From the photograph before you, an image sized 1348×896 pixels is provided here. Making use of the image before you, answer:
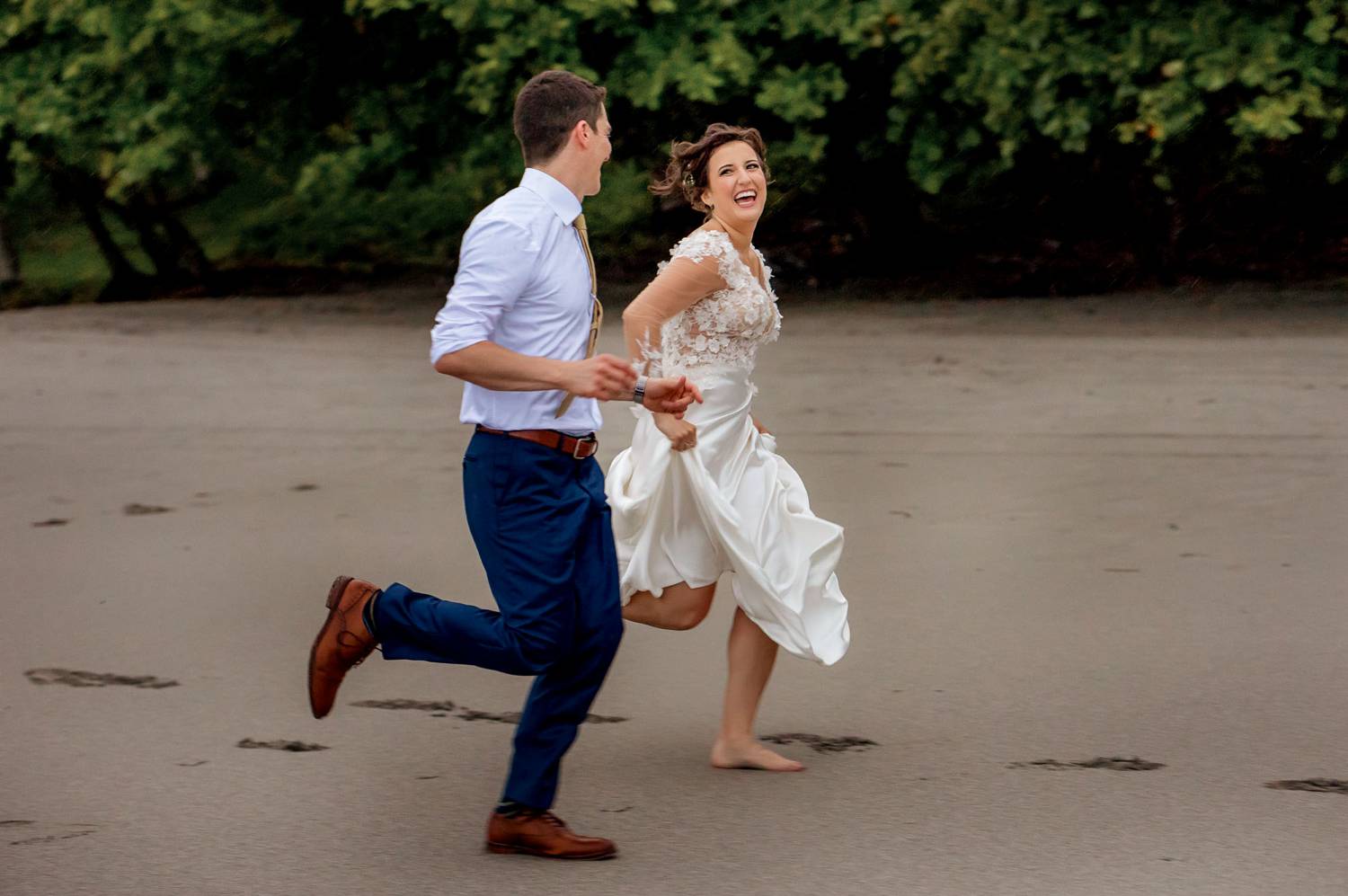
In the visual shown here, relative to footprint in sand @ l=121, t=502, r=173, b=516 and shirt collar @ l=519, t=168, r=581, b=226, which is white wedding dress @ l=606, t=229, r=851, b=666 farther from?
footprint in sand @ l=121, t=502, r=173, b=516

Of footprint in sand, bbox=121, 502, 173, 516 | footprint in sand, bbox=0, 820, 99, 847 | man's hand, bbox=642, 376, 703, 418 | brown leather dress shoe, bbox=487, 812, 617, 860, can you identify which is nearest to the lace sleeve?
man's hand, bbox=642, 376, 703, 418

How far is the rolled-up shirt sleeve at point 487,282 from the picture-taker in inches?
168

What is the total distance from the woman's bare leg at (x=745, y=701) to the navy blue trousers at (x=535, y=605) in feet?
2.51

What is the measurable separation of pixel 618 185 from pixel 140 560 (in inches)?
484

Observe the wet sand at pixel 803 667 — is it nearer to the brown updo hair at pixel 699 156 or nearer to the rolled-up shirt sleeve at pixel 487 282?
the rolled-up shirt sleeve at pixel 487 282

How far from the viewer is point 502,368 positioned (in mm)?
4227

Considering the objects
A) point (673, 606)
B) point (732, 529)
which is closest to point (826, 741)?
point (673, 606)

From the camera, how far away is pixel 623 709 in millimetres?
5812

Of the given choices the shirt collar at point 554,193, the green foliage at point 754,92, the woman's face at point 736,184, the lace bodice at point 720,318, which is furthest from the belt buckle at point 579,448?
the green foliage at point 754,92

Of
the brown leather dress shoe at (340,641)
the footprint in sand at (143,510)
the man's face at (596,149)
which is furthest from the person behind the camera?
the footprint in sand at (143,510)

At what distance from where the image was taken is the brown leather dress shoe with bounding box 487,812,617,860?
4492 mm

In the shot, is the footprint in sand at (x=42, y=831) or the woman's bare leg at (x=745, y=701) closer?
the footprint in sand at (x=42, y=831)

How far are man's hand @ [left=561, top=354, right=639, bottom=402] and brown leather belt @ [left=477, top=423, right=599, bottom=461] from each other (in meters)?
0.24

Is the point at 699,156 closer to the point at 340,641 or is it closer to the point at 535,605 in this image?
the point at 535,605
